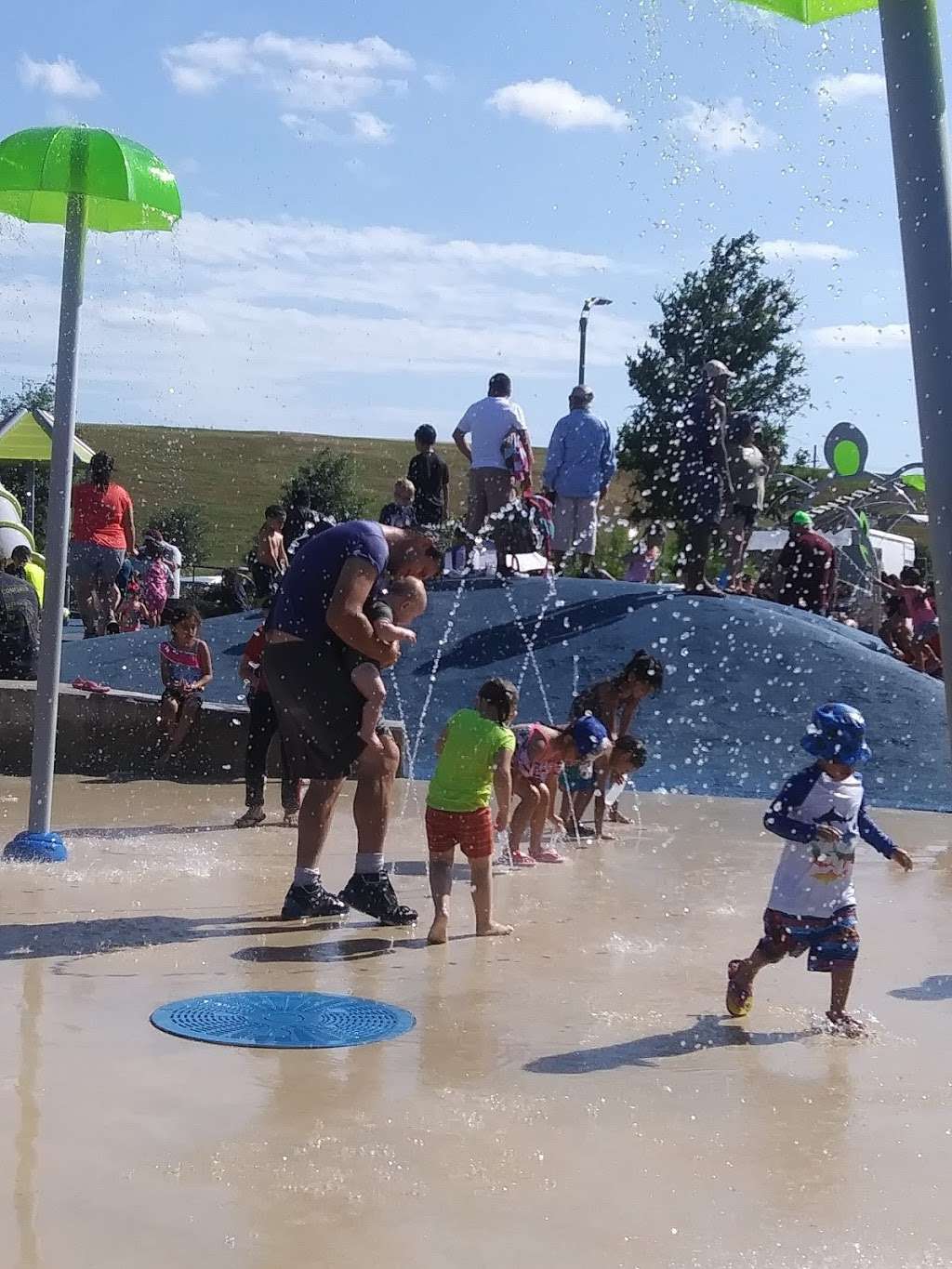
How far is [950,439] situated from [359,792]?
410 cm

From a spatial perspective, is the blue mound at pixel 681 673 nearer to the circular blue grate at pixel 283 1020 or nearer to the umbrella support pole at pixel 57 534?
the umbrella support pole at pixel 57 534

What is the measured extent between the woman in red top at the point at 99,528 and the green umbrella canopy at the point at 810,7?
33.8 ft

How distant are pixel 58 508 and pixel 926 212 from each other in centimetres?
519

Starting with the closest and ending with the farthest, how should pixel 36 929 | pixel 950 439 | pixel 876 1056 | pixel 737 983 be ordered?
pixel 950 439, pixel 876 1056, pixel 737 983, pixel 36 929

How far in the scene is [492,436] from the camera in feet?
45.2

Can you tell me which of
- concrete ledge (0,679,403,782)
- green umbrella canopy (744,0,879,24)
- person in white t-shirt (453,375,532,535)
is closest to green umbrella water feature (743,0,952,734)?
green umbrella canopy (744,0,879,24)

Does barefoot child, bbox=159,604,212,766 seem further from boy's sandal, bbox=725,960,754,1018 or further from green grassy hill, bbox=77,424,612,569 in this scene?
green grassy hill, bbox=77,424,612,569

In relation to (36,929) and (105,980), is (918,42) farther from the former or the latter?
(36,929)

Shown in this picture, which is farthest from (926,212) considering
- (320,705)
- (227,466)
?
(227,466)

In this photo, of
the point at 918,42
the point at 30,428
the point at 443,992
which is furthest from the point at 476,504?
the point at 30,428

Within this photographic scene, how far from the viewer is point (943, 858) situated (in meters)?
8.55

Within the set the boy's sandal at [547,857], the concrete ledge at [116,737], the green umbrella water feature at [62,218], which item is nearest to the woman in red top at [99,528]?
the concrete ledge at [116,737]

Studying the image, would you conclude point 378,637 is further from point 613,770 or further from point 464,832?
point 613,770

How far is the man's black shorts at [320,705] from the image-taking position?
6.44m
